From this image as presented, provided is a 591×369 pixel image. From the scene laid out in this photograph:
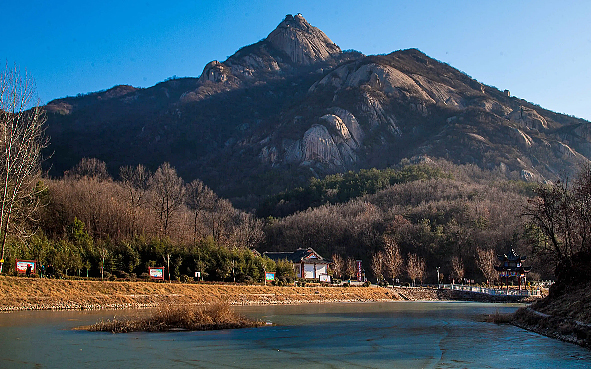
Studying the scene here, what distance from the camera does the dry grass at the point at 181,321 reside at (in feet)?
77.6

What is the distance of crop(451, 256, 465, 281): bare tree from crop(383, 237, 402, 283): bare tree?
27.4ft

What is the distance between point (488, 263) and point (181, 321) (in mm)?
65673

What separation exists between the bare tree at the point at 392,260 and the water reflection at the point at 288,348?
57.5m

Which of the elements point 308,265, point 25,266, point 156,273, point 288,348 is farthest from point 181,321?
point 308,265

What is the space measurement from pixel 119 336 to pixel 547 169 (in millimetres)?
178663

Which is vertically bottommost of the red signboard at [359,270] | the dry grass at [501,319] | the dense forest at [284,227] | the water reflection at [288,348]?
→ the dry grass at [501,319]

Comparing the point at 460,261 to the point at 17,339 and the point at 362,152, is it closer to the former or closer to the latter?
the point at 17,339

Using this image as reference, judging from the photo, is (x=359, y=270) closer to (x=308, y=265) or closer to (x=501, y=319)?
(x=308, y=265)

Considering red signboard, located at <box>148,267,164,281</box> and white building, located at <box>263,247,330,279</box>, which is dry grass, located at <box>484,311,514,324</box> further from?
white building, located at <box>263,247,330,279</box>

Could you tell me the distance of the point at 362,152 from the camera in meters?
197

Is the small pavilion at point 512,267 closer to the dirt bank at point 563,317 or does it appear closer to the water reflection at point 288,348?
the dirt bank at point 563,317

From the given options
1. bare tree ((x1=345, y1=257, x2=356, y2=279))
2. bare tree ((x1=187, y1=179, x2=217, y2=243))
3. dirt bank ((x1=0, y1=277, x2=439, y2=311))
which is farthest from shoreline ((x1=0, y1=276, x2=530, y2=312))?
bare tree ((x1=345, y1=257, x2=356, y2=279))

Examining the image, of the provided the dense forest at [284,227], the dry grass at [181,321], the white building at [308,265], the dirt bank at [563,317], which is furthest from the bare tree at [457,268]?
the dry grass at [181,321]

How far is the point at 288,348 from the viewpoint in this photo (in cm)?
1906
